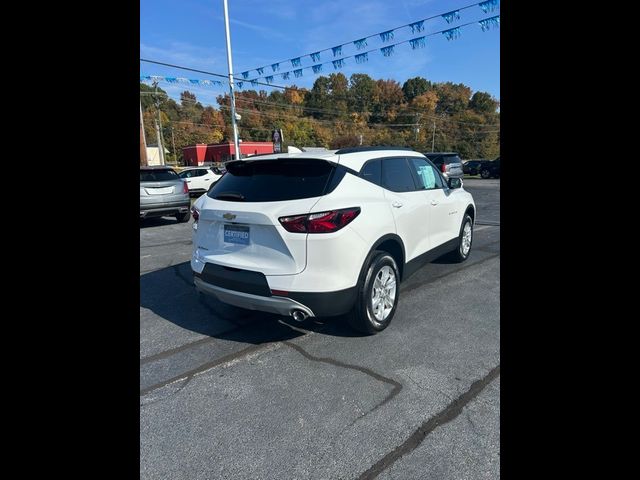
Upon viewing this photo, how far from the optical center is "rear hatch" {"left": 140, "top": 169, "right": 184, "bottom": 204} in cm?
962

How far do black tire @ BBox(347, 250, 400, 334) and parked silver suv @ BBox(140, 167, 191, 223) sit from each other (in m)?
7.67

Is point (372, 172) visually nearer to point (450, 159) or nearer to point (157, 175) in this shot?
point (157, 175)

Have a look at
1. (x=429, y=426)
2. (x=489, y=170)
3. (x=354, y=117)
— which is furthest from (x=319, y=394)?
(x=354, y=117)

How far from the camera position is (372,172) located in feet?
12.3

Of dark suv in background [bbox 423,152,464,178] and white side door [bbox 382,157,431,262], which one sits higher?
dark suv in background [bbox 423,152,464,178]

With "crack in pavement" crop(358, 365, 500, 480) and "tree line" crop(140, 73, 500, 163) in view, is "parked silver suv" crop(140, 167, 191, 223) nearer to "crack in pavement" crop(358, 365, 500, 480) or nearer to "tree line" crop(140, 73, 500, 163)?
"crack in pavement" crop(358, 365, 500, 480)

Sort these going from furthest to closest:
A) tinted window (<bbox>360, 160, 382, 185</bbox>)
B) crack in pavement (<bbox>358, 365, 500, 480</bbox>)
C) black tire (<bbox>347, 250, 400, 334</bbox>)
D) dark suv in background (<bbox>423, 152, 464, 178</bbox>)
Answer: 1. dark suv in background (<bbox>423, 152, 464, 178</bbox>)
2. tinted window (<bbox>360, 160, 382, 185</bbox>)
3. black tire (<bbox>347, 250, 400, 334</bbox>)
4. crack in pavement (<bbox>358, 365, 500, 480</bbox>)

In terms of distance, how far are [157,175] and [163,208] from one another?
0.93 metres

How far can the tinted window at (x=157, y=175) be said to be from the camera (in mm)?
9914

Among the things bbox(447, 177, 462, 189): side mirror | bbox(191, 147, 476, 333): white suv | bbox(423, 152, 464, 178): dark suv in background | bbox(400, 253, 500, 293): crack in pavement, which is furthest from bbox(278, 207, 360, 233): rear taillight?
bbox(423, 152, 464, 178): dark suv in background
